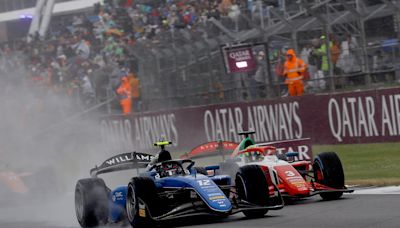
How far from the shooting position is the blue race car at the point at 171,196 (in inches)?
511

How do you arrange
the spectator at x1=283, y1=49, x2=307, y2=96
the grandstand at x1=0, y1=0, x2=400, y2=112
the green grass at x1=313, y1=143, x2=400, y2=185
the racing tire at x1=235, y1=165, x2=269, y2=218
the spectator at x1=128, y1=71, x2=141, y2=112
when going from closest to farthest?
1. the racing tire at x1=235, y1=165, x2=269, y2=218
2. the green grass at x1=313, y1=143, x2=400, y2=185
3. the grandstand at x1=0, y1=0, x2=400, y2=112
4. the spectator at x1=283, y1=49, x2=307, y2=96
5. the spectator at x1=128, y1=71, x2=141, y2=112

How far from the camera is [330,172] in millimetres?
14945

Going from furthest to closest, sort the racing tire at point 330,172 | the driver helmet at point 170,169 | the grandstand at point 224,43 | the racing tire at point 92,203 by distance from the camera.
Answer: the grandstand at point 224,43 < the racing tire at point 330,172 < the racing tire at point 92,203 < the driver helmet at point 170,169

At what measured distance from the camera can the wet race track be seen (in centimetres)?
1210

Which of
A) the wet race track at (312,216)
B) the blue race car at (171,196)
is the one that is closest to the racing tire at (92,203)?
the blue race car at (171,196)

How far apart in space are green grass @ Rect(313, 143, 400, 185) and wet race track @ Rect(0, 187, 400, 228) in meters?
1.77

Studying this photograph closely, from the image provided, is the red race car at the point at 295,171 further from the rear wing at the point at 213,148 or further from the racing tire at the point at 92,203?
the racing tire at the point at 92,203

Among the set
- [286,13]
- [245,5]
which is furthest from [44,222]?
[245,5]

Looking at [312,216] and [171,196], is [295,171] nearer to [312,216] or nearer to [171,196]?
[312,216]

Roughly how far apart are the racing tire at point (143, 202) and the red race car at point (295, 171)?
2.34 meters

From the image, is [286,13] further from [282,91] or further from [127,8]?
[127,8]

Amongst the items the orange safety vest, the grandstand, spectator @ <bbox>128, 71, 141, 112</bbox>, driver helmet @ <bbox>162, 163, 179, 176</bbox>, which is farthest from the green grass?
spectator @ <bbox>128, 71, 141, 112</bbox>

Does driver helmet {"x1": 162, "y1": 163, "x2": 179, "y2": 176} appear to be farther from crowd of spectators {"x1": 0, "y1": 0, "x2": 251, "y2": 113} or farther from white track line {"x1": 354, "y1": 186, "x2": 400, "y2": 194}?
crowd of spectators {"x1": 0, "y1": 0, "x2": 251, "y2": 113}

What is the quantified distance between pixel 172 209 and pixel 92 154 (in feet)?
55.3
